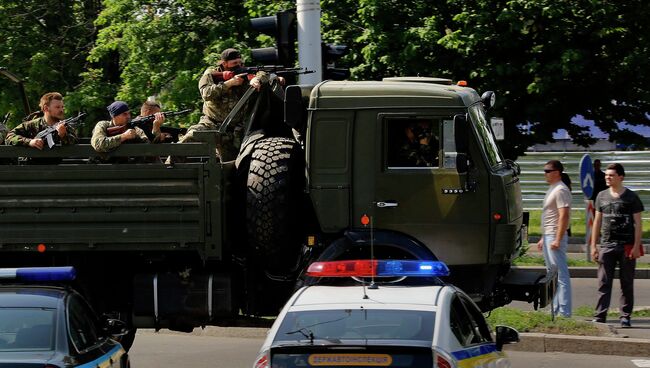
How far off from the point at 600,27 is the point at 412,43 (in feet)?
11.2

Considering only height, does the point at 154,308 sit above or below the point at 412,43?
below

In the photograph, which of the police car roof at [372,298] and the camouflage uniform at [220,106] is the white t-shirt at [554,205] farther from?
the police car roof at [372,298]

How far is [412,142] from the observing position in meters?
11.5

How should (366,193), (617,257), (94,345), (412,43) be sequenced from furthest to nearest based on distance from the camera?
(412,43)
(617,257)
(366,193)
(94,345)

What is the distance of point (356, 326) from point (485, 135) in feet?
16.1

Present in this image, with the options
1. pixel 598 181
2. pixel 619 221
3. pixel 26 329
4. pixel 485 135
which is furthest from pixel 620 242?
pixel 598 181

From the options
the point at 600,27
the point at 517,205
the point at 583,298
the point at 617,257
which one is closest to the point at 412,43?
the point at 600,27

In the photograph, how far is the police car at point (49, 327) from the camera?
7.58 meters

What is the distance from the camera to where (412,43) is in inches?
885

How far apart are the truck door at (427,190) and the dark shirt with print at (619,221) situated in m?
2.86

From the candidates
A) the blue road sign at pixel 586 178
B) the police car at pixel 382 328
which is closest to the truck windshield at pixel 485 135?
the police car at pixel 382 328

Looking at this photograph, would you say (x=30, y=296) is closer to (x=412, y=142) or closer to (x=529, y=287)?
(x=412, y=142)

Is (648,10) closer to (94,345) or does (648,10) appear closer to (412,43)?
(412,43)

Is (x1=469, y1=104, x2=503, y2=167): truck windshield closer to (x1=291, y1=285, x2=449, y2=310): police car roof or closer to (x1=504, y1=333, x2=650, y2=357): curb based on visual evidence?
(x1=504, y1=333, x2=650, y2=357): curb
